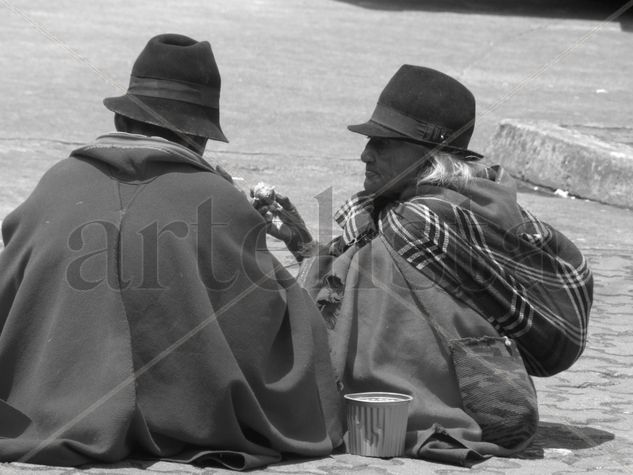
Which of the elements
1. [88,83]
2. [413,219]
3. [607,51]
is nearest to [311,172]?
[88,83]

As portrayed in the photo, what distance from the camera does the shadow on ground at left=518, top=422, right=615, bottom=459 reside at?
14.1 ft

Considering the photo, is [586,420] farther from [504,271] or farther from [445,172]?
[445,172]

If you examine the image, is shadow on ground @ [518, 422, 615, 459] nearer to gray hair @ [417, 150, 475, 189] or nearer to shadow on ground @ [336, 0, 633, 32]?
gray hair @ [417, 150, 475, 189]

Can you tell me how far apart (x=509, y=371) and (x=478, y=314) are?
0.72 feet

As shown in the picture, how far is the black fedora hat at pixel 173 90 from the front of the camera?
3.98 m

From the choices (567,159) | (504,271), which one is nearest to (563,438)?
(504,271)

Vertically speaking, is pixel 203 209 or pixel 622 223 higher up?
pixel 203 209

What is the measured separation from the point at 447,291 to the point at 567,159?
505cm

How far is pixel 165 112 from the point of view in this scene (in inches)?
157

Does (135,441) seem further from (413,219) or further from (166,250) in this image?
(413,219)

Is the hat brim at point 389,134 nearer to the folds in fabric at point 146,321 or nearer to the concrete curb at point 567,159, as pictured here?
the folds in fabric at point 146,321

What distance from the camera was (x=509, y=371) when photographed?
4.18 m

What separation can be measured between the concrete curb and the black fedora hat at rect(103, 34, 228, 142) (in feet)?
17.2

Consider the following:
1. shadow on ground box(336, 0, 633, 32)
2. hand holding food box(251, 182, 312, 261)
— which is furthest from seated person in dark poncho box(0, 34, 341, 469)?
shadow on ground box(336, 0, 633, 32)
